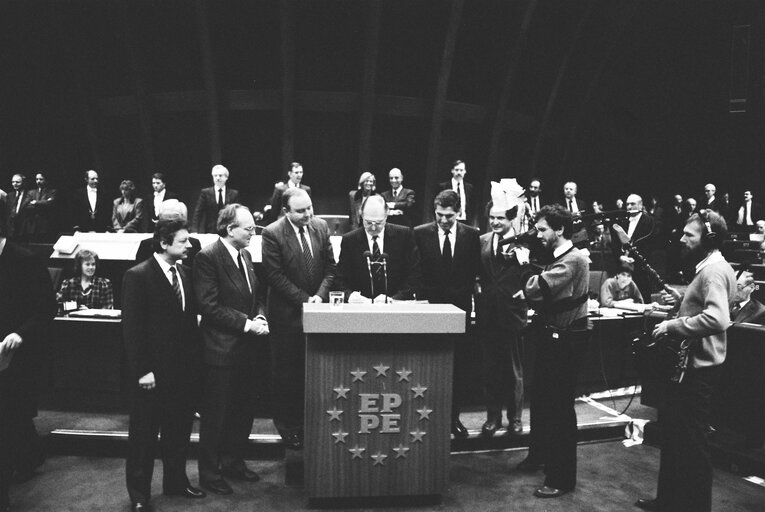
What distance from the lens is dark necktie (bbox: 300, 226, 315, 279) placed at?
429 cm

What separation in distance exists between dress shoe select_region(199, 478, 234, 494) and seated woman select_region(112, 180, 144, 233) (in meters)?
5.50

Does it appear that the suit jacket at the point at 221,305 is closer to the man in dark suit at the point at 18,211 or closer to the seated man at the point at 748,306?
the seated man at the point at 748,306

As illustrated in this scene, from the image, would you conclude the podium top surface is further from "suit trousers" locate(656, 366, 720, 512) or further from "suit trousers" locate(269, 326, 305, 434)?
"suit trousers" locate(656, 366, 720, 512)

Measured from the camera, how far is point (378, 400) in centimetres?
344

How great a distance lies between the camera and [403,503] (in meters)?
3.62

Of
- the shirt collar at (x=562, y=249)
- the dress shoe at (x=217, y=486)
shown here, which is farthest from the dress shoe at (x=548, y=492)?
the dress shoe at (x=217, y=486)

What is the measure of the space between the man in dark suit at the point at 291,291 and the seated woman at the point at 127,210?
498cm

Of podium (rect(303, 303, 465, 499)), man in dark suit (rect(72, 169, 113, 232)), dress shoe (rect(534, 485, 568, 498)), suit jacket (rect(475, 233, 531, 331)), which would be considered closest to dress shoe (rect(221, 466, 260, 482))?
podium (rect(303, 303, 465, 499))

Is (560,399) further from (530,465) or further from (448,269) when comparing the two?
(448,269)

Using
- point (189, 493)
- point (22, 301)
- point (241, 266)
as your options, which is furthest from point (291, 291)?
point (22, 301)

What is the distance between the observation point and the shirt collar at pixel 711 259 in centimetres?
336

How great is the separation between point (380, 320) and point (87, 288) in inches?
148

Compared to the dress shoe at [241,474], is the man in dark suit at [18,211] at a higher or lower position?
higher

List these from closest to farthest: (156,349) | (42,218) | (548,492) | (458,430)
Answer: (156,349), (548,492), (458,430), (42,218)
